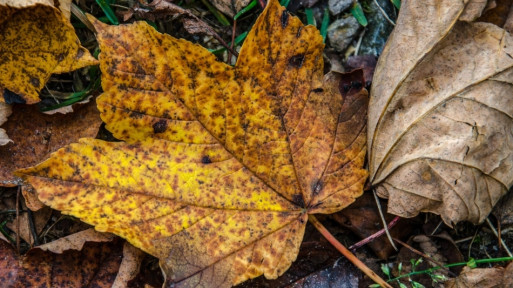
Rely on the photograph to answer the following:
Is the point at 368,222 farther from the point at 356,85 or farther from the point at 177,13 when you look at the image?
the point at 177,13

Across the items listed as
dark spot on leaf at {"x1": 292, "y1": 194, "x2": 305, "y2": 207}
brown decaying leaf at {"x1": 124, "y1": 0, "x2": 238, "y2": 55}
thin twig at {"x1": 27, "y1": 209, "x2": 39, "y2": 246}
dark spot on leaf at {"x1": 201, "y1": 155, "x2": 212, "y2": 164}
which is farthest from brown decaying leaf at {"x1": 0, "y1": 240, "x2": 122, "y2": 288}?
brown decaying leaf at {"x1": 124, "y1": 0, "x2": 238, "y2": 55}

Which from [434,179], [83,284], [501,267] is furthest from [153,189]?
[501,267]

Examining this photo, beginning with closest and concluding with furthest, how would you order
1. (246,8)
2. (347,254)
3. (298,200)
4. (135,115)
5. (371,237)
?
1. (135,115)
2. (298,200)
3. (347,254)
4. (371,237)
5. (246,8)

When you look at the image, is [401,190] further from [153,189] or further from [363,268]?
[153,189]

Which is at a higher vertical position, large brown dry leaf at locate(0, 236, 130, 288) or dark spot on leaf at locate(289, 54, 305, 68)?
dark spot on leaf at locate(289, 54, 305, 68)

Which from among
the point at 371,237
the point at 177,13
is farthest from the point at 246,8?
the point at 371,237

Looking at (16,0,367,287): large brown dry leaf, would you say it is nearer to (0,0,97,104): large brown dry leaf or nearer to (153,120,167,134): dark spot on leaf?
(153,120,167,134): dark spot on leaf

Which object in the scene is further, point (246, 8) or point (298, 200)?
point (246, 8)
